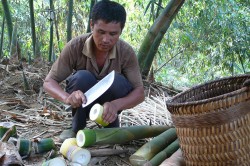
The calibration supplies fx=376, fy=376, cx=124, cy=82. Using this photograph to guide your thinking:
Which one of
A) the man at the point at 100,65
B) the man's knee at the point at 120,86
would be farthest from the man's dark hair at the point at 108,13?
the man's knee at the point at 120,86

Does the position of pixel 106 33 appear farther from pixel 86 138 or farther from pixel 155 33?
pixel 155 33

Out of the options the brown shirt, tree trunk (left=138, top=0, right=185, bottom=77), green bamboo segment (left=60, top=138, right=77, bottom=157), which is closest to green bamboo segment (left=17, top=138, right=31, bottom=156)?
green bamboo segment (left=60, top=138, right=77, bottom=157)

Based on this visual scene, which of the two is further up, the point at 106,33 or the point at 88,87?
the point at 106,33

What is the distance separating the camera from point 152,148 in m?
2.25

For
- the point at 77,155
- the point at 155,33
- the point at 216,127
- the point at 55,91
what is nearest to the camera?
the point at 216,127

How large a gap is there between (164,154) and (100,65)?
0.84 meters

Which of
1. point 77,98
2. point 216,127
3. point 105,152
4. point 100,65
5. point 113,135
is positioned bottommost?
point 105,152

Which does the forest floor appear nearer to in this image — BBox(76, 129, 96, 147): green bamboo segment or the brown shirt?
BBox(76, 129, 96, 147): green bamboo segment

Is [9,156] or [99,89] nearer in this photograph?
[9,156]

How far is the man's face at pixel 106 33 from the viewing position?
242 centimetres

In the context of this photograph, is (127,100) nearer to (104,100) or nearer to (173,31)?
(104,100)

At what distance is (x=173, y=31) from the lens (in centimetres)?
657

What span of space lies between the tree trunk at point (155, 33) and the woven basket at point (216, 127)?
1924 millimetres

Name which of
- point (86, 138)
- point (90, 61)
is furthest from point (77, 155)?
point (90, 61)
